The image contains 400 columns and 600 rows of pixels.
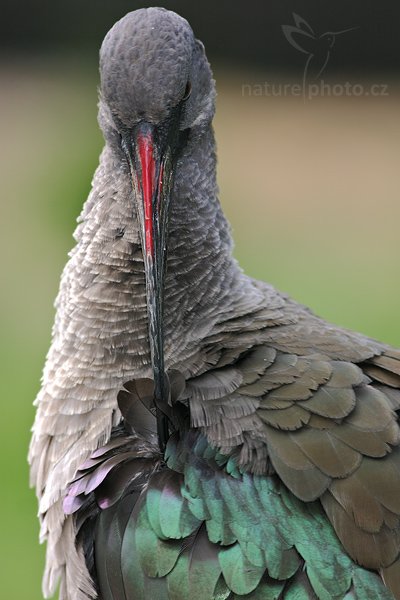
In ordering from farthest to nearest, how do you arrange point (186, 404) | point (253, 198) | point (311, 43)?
point (311, 43)
point (253, 198)
point (186, 404)

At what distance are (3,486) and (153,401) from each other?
3204mm

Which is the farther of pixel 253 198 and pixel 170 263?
pixel 253 198

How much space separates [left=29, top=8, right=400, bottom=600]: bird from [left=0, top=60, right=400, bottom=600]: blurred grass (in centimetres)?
305

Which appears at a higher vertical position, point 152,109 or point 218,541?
point 152,109

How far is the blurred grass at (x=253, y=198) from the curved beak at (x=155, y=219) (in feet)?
10.9

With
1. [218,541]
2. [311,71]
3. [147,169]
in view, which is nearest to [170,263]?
[147,169]

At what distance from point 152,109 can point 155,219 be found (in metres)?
0.30

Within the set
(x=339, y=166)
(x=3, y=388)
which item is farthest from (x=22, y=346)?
(x=339, y=166)

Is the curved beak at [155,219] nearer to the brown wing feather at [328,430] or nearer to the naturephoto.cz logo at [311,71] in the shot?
the brown wing feather at [328,430]

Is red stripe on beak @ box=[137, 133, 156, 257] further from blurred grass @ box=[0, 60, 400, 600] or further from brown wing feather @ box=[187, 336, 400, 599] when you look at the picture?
blurred grass @ box=[0, 60, 400, 600]

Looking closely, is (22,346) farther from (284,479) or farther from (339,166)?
(284,479)

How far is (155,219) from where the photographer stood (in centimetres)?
288

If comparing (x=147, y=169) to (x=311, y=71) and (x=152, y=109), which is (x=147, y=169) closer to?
(x=152, y=109)

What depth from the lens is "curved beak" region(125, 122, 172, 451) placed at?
2.80 m
